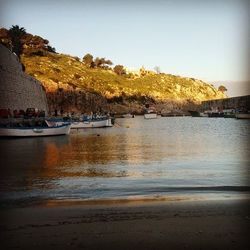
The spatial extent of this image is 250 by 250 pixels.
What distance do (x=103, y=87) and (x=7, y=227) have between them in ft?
559

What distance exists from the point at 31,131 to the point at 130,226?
38.3 m

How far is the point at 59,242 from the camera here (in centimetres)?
682

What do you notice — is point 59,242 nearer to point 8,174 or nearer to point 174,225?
point 174,225

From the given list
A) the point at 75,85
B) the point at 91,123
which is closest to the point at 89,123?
the point at 91,123

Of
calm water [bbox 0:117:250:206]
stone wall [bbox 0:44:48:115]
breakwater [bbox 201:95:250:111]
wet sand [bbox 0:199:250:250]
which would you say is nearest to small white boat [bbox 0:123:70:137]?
stone wall [bbox 0:44:48:115]

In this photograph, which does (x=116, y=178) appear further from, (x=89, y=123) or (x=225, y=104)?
(x=225, y=104)

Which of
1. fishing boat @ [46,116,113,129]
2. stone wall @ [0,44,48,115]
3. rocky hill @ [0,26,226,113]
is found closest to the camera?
stone wall @ [0,44,48,115]

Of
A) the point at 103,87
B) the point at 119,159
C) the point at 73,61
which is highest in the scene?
the point at 73,61

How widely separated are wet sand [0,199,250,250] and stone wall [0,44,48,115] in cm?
2666

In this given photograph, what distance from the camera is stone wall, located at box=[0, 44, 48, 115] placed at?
41.2 meters

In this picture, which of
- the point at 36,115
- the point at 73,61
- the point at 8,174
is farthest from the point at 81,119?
the point at 73,61

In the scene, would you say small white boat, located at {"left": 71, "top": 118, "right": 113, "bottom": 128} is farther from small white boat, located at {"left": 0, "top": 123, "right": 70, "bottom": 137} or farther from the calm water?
the calm water

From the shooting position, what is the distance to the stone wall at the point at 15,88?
135 feet

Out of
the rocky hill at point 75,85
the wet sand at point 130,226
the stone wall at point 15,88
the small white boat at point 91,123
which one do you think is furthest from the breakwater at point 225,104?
the wet sand at point 130,226
